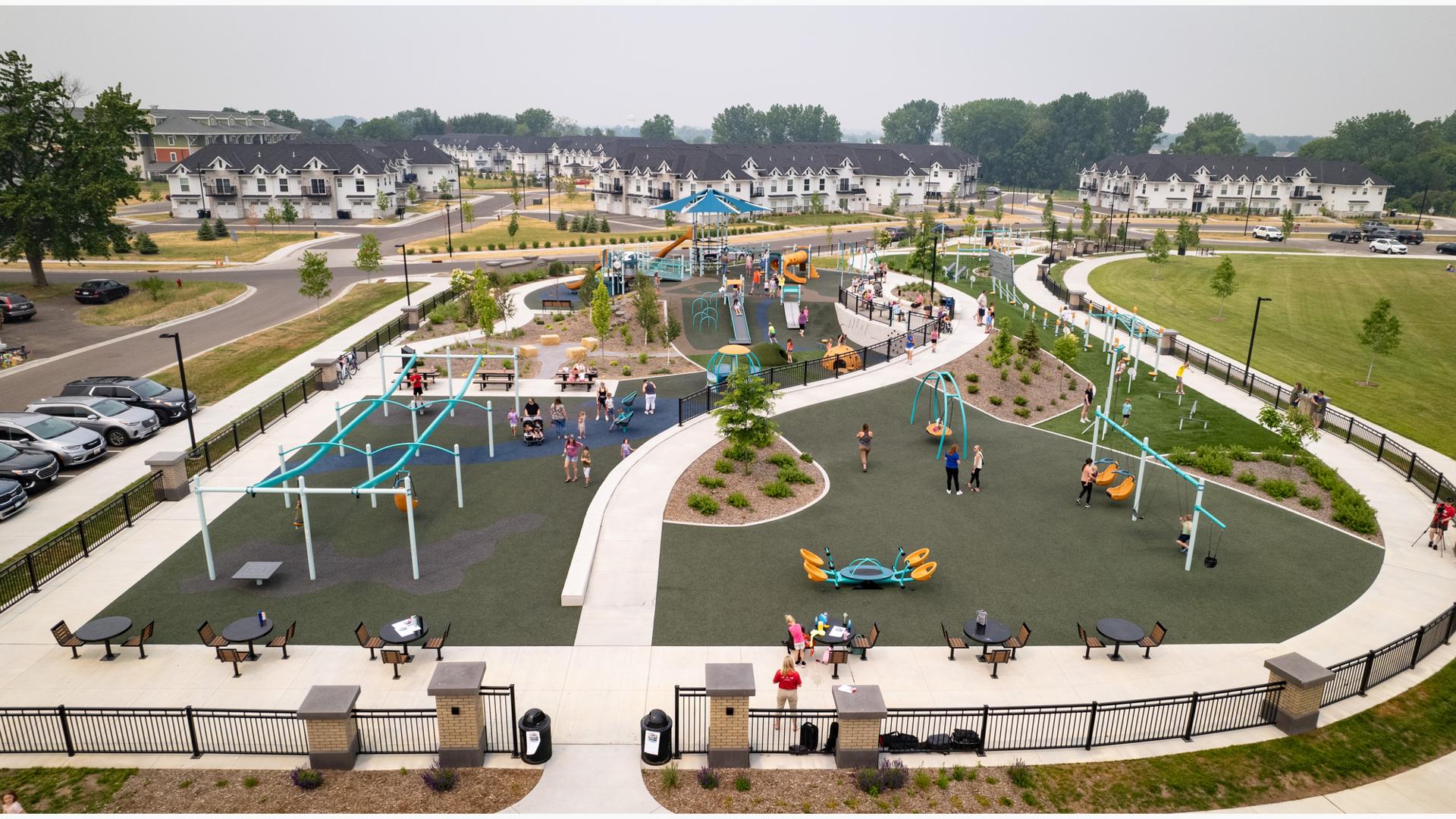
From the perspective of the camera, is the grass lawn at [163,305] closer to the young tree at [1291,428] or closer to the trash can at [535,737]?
the trash can at [535,737]

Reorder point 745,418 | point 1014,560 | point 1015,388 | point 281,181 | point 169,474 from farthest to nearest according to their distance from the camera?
point 281,181, point 1015,388, point 745,418, point 169,474, point 1014,560

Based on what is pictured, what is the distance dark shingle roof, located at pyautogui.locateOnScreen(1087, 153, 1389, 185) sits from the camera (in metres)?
Answer: 114

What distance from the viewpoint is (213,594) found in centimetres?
1888

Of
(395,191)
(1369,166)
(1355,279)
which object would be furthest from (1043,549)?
(1369,166)

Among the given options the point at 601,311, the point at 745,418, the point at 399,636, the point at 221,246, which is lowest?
the point at 399,636

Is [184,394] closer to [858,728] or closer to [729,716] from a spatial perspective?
[729,716]

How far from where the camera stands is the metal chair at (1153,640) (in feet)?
54.0

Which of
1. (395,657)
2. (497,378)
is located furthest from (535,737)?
(497,378)

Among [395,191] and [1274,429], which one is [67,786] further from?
[395,191]

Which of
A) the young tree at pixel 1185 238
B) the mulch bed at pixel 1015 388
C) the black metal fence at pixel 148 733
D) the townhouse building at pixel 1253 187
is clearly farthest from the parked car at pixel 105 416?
the townhouse building at pixel 1253 187

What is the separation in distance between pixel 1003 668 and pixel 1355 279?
223 feet

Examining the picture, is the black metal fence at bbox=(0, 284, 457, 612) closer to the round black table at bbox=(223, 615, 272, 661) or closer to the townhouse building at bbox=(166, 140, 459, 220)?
the round black table at bbox=(223, 615, 272, 661)

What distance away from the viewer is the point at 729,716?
1336 cm

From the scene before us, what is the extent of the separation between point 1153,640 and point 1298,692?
2560mm
